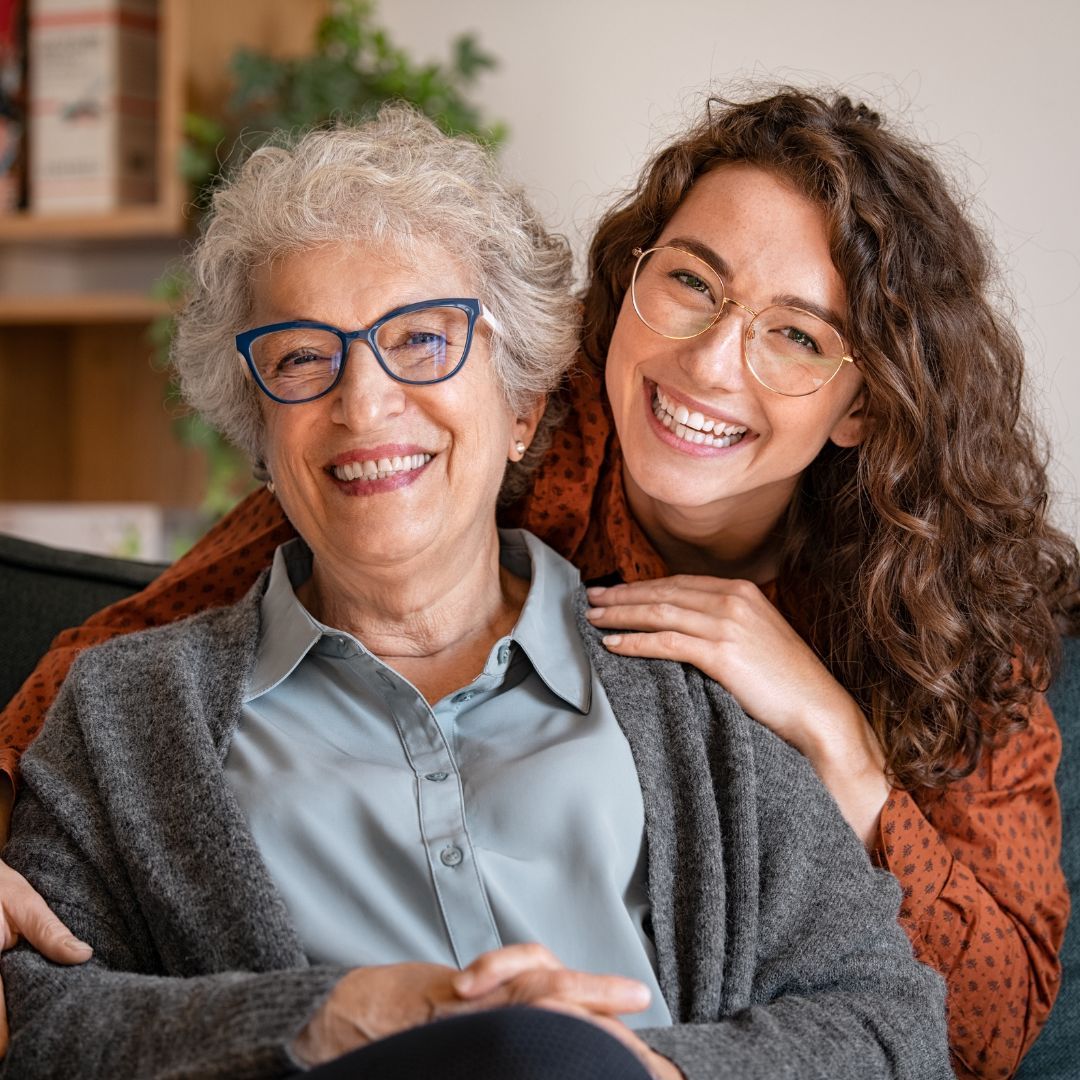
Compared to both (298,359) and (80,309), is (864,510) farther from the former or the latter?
(80,309)

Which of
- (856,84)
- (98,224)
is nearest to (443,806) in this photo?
(856,84)

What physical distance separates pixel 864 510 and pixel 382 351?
0.68 meters

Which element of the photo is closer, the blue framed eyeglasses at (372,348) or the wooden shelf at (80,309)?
the blue framed eyeglasses at (372,348)

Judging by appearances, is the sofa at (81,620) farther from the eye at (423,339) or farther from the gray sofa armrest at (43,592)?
the eye at (423,339)

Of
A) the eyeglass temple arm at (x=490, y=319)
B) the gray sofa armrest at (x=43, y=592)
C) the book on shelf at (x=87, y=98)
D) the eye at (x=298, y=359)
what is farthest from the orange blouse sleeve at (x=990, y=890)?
the book on shelf at (x=87, y=98)

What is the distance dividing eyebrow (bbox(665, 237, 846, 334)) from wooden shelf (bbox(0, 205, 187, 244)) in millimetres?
1861

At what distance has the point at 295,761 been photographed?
143cm

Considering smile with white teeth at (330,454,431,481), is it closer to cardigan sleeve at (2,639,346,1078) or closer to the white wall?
cardigan sleeve at (2,639,346,1078)

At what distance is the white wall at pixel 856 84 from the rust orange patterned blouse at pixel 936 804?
2.74 ft

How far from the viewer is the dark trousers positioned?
3.36 ft

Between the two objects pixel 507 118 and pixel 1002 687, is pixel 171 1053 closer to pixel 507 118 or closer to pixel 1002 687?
pixel 1002 687

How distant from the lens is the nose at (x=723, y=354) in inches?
64.2

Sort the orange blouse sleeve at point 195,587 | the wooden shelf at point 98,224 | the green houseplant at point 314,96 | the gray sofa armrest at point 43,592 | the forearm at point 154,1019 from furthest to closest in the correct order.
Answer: the wooden shelf at point 98,224
the green houseplant at point 314,96
the gray sofa armrest at point 43,592
the orange blouse sleeve at point 195,587
the forearm at point 154,1019

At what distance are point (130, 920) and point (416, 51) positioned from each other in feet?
8.17
